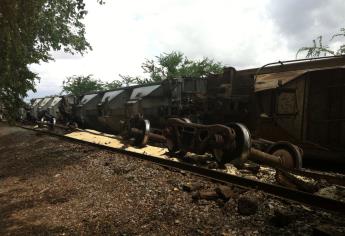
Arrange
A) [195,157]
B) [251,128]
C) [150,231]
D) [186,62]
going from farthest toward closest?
[186,62] < [251,128] < [195,157] < [150,231]

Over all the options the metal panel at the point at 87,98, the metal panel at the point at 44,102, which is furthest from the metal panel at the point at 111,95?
the metal panel at the point at 44,102

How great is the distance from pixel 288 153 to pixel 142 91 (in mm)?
8767

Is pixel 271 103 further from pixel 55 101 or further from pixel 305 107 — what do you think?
pixel 55 101

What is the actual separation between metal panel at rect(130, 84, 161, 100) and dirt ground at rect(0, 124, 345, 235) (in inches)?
234

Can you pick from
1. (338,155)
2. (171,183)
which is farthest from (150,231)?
(338,155)

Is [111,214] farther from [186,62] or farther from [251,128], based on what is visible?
[186,62]

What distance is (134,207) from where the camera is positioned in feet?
19.2

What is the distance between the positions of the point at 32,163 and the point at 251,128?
6465 millimetres

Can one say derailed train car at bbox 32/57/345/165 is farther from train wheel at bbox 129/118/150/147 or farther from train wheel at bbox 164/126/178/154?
train wheel at bbox 164/126/178/154

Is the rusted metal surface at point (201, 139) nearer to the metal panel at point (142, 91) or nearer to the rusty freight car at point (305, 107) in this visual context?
the rusty freight car at point (305, 107)

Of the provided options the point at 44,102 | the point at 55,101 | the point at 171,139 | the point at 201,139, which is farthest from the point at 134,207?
the point at 44,102

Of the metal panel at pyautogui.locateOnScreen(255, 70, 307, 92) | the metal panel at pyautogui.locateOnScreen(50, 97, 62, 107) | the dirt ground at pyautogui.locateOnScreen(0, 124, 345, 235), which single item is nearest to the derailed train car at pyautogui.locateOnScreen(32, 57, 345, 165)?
the metal panel at pyautogui.locateOnScreen(255, 70, 307, 92)

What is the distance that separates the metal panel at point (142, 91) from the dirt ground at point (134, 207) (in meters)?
5.95

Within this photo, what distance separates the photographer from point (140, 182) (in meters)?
7.32
